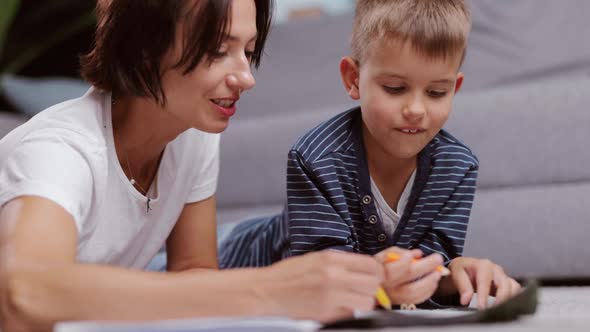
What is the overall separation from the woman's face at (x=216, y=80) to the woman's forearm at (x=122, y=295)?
37 cm

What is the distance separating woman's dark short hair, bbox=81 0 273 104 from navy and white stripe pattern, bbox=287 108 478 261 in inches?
10.6

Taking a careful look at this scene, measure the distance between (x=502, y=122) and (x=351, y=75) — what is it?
579 mm

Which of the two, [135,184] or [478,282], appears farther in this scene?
[135,184]

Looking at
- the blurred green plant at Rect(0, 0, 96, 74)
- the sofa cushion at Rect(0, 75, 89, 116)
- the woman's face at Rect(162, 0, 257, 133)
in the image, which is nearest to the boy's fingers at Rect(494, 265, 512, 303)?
the woman's face at Rect(162, 0, 257, 133)

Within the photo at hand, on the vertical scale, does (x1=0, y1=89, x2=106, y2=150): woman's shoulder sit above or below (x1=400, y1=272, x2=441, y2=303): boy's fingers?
above

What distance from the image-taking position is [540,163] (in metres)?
1.67

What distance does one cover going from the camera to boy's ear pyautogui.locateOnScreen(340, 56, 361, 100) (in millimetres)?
1281

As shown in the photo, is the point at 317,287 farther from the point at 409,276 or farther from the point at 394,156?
the point at 394,156

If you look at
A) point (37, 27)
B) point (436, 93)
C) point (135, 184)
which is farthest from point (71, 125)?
point (37, 27)

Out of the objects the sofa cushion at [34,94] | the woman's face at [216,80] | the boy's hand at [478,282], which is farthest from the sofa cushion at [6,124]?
the boy's hand at [478,282]

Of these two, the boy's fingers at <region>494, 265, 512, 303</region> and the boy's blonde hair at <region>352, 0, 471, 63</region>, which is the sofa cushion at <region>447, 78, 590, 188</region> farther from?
the boy's fingers at <region>494, 265, 512, 303</region>

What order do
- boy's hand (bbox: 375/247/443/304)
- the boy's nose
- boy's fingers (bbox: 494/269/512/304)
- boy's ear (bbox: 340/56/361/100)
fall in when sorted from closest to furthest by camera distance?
1. boy's hand (bbox: 375/247/443/304)
2. boy's fingers (bbox: 494/269/512/304)
3. the boy's nose
4. boy's ear (bbox: 340/56/361/100)

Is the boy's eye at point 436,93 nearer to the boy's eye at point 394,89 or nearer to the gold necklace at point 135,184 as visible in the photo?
the boy's eye at point 394,89

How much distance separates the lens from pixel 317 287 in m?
0.79
